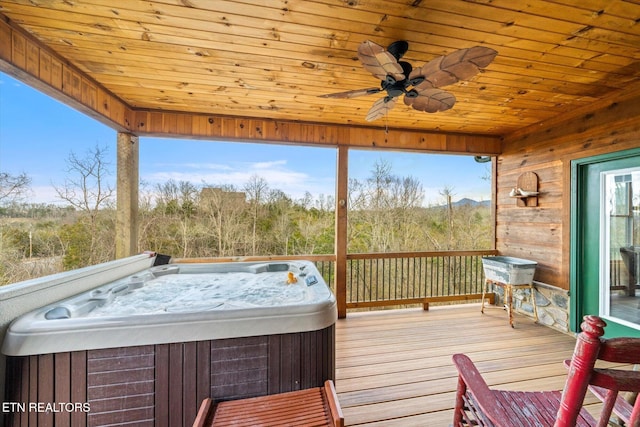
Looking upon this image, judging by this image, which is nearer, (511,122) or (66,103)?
(66,103)

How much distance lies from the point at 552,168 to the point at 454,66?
108 inches

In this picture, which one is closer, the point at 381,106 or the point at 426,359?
the point at 381,106

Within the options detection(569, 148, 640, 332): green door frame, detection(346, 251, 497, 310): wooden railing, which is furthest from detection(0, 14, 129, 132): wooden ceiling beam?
detection(569, 148, 640, 332): green door frame

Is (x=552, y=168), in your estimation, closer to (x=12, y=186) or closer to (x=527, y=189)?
(x=527, y=189)

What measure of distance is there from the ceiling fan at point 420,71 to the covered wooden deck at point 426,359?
2125 mm

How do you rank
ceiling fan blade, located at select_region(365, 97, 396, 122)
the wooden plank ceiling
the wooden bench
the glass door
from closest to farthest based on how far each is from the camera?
the wooden bench, the wooden plank ceiling, ceiling fan blade, located at select_region(365, 97, 396, 122), the glass door

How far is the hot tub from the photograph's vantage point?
1287mm

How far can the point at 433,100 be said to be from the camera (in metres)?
1.85

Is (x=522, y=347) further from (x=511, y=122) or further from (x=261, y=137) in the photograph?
(x=261, y=137)

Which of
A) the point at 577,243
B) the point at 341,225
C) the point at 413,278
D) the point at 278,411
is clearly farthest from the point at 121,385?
the point at 577,243

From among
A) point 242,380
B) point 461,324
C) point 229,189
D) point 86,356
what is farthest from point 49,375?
point 461,324

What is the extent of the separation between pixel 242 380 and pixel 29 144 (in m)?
2.95

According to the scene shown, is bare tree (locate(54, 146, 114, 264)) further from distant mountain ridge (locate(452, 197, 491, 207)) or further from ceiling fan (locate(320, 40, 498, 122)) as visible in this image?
distant mountain ridge (locate(452, 197, 491, 207))

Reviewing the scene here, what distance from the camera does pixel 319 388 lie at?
152 centimetres
